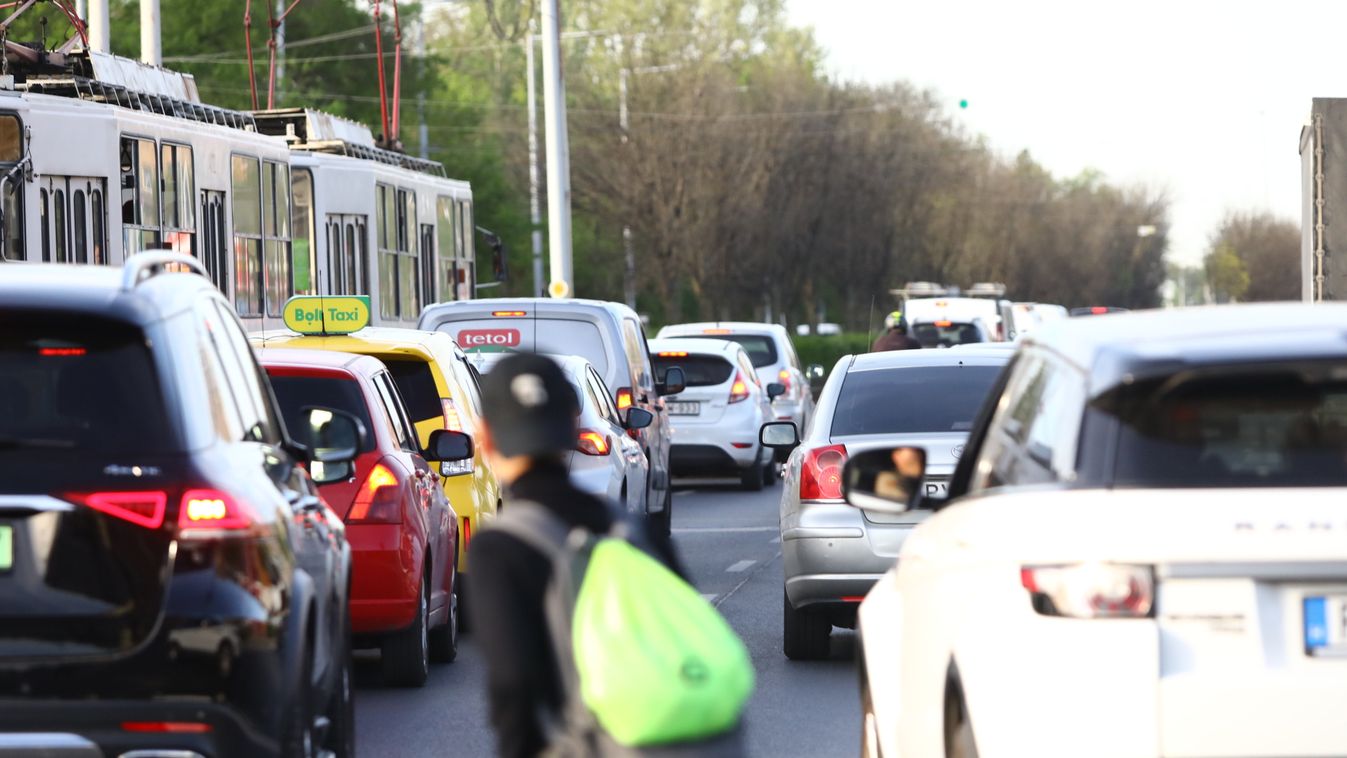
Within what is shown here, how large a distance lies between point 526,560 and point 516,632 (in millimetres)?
112

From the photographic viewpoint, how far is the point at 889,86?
87875 mm

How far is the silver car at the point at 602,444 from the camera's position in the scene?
1526 centimetres

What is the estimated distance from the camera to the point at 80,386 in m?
5.86

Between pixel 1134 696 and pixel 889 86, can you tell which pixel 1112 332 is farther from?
pixel 889 86

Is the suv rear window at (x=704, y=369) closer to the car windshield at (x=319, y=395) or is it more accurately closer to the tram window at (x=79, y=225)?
the tram window at (x=79, y=225)

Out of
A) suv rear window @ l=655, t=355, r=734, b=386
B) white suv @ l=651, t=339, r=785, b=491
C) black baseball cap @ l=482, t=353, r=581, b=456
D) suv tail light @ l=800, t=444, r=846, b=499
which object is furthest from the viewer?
suv rear window @ l=655, t=355, r=734, b=386

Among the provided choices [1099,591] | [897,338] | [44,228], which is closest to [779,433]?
[44,228]

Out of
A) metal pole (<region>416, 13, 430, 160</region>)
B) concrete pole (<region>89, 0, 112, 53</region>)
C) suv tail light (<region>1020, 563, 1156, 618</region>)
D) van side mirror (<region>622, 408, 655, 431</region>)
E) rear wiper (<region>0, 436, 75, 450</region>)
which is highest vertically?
metal pole (<region>416, 13, 430, 160</region>)

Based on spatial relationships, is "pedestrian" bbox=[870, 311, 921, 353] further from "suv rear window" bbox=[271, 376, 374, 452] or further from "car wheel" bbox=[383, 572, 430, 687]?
"suv rear window" bbox=[271, 376, 374, 452]

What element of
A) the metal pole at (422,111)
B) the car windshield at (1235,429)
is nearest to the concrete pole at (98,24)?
the car windshield at (1235,429)

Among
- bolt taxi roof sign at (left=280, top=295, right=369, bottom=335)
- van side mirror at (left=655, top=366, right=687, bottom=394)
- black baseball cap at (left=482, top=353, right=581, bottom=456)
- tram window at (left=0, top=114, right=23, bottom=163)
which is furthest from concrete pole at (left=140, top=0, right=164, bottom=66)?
black baseball cap at (left=482, top=353, right=581, bottom=456)

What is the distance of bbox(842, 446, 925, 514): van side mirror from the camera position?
6328 mm

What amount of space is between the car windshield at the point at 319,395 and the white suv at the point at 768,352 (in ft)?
60.7

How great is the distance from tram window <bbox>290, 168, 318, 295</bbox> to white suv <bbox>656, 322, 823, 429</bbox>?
17.4 feet
